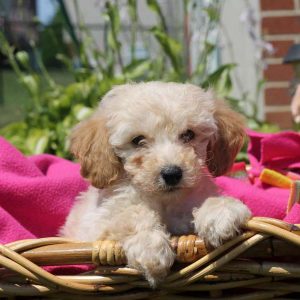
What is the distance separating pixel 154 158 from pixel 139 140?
10 centimetres

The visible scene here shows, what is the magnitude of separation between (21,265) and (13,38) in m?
4.43

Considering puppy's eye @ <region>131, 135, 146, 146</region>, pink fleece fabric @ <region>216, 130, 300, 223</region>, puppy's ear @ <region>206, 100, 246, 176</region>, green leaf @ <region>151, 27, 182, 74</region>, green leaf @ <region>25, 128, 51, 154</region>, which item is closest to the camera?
puppy's eye @ <region>131, 135, 146, 146</region>

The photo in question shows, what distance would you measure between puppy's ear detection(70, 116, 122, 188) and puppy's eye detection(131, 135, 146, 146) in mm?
76

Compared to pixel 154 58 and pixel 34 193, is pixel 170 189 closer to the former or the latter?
pixel 34 193

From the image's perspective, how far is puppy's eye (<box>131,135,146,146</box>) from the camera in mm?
1812

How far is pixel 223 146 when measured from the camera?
1943 mm

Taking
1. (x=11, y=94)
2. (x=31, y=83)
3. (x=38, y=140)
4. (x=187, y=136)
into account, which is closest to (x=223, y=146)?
(x=187, y=136)

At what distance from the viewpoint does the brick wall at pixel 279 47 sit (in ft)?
13.9

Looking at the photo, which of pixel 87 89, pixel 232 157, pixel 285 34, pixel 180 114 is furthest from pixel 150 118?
pixel 285 34

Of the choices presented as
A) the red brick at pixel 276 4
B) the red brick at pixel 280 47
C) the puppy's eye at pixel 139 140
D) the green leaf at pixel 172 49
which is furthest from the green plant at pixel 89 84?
the puppy's eye at pixel 139 140

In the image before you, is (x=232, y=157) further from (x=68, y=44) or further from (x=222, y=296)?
(x=68, y=44)

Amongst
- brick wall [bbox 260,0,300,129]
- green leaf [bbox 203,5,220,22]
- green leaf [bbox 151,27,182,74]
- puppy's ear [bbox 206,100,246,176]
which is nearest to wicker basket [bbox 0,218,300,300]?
puppy's ear [bbox 206,100,246,176]

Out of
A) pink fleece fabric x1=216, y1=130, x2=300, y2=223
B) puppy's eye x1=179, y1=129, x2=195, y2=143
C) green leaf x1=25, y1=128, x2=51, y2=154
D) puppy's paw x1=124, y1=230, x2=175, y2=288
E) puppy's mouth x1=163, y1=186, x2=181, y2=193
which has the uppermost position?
puppy's eye x1=179, y1=129, x2=195, y2=143

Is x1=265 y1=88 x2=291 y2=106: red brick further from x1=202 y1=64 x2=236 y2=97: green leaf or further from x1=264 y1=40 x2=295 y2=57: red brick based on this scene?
x1=202 y1=64 x2=236 y2=97: green leaf
